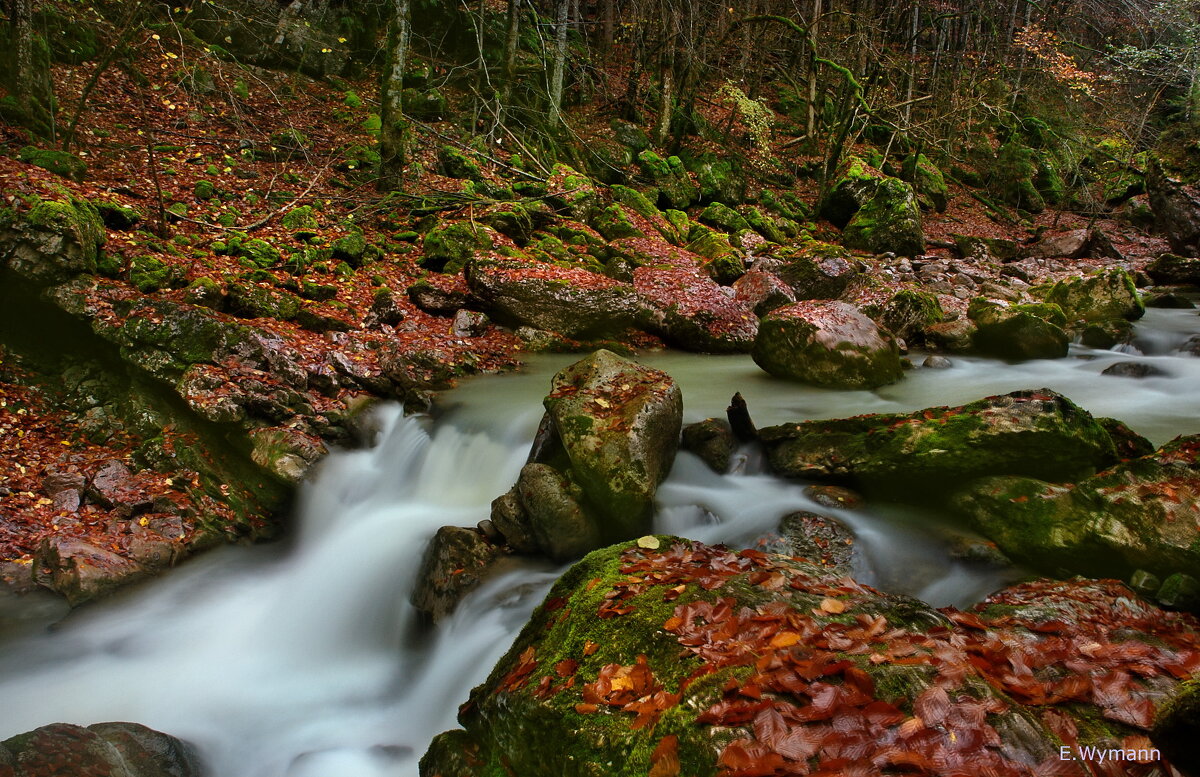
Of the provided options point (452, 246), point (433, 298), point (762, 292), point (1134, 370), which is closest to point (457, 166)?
point (452, 246)

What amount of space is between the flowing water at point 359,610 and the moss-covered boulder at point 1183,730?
2.48 meters

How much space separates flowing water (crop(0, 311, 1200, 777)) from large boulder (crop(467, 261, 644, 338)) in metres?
2.56

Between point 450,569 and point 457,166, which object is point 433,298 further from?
point 450,569

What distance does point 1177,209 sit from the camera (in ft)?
56.4

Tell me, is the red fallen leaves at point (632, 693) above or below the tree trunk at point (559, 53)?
below

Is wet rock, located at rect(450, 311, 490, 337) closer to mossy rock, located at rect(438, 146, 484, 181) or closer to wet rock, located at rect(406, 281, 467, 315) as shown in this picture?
wet rock, located at rect(406, 281, 467, 315)

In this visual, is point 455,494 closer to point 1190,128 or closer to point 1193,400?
point 1193,400

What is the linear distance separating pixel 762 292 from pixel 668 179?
618cm

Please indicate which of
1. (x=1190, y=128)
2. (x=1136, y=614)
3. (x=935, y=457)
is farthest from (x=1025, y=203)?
(x=1136, y=614)

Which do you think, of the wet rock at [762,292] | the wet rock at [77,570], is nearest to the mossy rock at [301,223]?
the wet rock at [77,570]

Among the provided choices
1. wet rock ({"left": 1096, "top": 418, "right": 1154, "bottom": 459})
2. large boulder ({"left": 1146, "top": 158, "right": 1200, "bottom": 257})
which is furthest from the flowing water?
large boulder ({"left": 1146, "top": 158, "right": 1200, "bottom": 257})

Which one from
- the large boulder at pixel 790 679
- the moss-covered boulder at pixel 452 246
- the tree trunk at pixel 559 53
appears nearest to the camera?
the large boulder at pixel 790 679

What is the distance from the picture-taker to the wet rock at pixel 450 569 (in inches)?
187

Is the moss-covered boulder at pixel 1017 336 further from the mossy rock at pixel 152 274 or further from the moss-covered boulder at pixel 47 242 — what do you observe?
the moss-covered boulder at pixel 47 242
